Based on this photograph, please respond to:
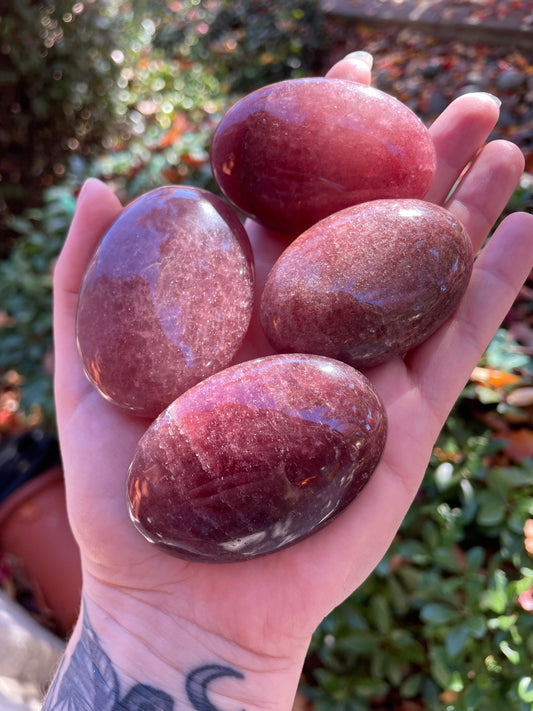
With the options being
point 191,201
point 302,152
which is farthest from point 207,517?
point 302,152

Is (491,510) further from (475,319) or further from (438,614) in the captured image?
(475,319)

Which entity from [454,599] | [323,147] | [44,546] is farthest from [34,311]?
[454,599]

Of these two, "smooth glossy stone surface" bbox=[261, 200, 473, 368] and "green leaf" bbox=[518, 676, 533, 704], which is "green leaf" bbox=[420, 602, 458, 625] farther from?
"smooth glossy stone surface" bbox=[261, 200, 473, 368]

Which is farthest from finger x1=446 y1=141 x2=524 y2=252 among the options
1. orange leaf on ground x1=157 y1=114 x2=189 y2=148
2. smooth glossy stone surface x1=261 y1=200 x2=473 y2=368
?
orange leaf on ground x1=157 y1=114 x2=189 y2=148

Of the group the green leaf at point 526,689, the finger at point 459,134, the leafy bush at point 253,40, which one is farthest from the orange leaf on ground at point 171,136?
the green leaf at point 526,689

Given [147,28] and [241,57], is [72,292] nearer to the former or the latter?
[241,57]

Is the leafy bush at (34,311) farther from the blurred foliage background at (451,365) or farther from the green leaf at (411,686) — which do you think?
the green leaf at (411,686)
